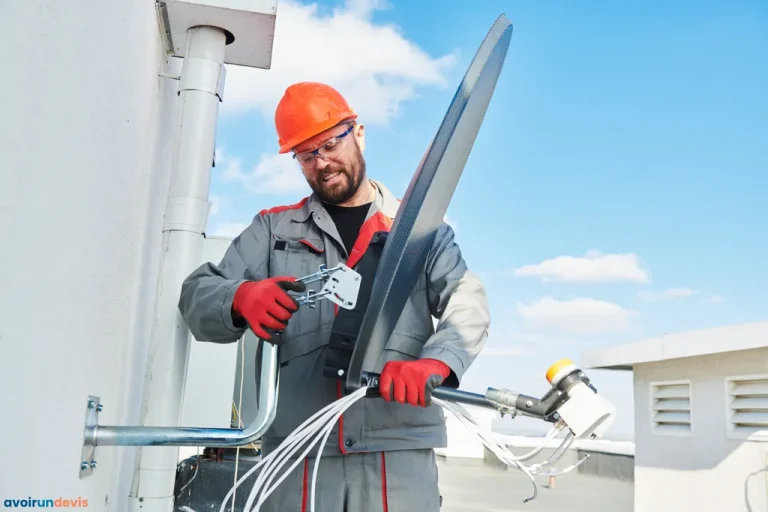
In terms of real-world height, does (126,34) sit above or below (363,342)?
above

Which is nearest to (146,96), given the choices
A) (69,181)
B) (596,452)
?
(69,181)

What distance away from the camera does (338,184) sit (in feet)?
6.07

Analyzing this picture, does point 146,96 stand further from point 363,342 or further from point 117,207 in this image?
point 363,342

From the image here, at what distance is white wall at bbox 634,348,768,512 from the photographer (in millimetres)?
3977

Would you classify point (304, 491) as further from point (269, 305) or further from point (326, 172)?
point (326, 172)

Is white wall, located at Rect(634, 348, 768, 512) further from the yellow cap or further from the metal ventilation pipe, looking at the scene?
the metal ventilation pipe

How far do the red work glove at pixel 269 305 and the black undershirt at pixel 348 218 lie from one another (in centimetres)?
48

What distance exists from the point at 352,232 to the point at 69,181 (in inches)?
37.2

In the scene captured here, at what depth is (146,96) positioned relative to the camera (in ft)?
5.37

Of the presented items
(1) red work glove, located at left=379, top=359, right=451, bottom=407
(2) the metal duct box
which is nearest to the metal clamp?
(1) red work glove, located at left=379, top=359, right=451, bottom=407

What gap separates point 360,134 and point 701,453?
3522 mm

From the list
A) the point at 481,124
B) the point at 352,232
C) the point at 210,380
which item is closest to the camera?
the point at 481,124

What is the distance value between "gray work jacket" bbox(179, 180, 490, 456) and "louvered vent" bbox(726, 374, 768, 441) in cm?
300

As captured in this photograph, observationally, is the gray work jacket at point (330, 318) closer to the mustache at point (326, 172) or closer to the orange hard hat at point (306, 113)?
the mustache at point (326, 172)
